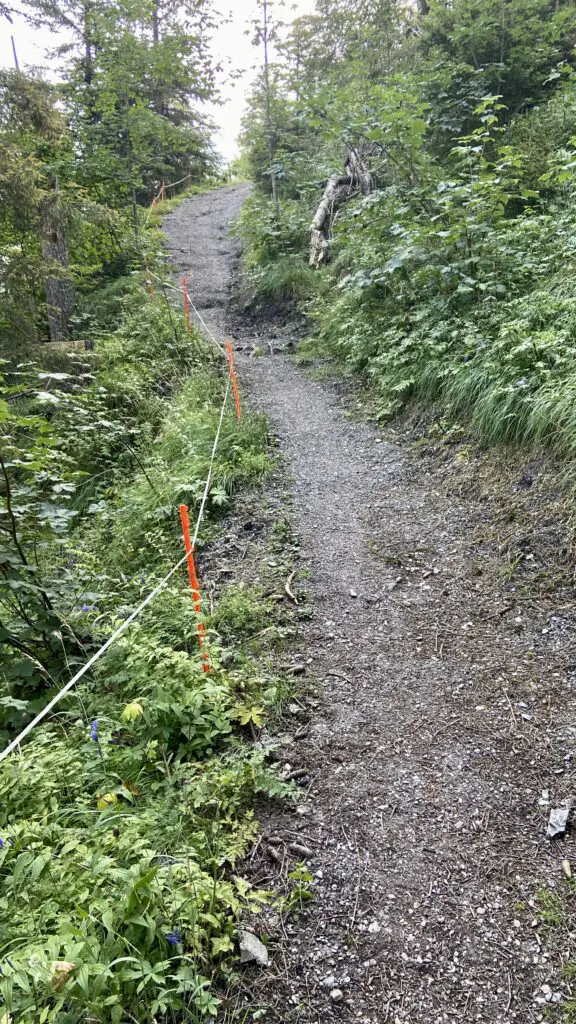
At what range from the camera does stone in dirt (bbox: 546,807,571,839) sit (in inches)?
110

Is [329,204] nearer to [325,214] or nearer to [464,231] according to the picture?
[325,214]

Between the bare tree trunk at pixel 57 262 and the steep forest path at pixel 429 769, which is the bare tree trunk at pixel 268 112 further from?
the steep forest path at pixel 429 769

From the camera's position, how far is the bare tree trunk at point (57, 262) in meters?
10.6

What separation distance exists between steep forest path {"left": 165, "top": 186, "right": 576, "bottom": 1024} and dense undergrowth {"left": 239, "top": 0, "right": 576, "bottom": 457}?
124 cm

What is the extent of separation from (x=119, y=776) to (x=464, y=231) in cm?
738

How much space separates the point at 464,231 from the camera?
7074 mm

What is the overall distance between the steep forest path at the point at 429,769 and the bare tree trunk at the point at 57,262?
8.37 metres

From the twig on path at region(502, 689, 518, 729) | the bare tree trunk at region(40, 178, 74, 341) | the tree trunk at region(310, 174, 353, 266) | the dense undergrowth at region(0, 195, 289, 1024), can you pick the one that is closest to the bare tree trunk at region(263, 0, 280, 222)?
the tree trunk at region(310, 174, 353, 266)

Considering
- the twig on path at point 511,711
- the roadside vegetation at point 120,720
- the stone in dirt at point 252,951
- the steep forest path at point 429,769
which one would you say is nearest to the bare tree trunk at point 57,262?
the roadside vegetation at point 120,720

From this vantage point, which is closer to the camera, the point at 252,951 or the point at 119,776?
the point at 252,951

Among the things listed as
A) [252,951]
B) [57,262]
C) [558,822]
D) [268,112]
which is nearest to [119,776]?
[252,951]

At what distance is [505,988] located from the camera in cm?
227

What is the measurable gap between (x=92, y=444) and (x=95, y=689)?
18.1 feet

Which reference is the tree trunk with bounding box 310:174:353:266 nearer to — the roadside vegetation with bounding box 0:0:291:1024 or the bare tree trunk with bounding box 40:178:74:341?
the bare tree trunk with bounding box 40:178:74:341
